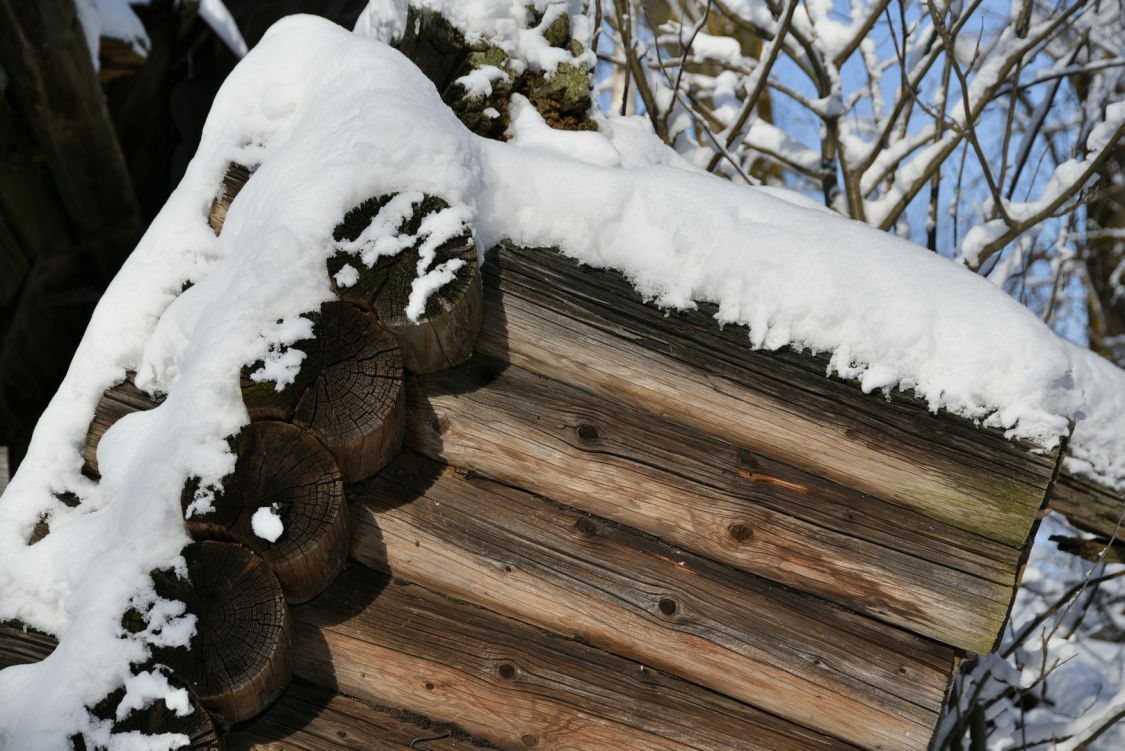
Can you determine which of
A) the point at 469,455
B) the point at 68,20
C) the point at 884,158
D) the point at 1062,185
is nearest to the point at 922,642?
the point at 469,455

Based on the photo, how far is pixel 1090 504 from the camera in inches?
107

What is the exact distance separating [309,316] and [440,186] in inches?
15.4

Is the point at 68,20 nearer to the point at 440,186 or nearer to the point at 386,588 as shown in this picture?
the point at 440,186

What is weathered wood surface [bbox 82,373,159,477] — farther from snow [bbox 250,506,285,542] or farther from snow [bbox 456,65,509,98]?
snow [bbox 456,65,509,98]

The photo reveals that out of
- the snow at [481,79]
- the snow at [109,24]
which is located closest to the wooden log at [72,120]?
the snow at [109,24]

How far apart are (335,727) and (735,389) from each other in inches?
45.4

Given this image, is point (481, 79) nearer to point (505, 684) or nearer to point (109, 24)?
point (505, 684)

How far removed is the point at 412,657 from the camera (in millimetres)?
2082

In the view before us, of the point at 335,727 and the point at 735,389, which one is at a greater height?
the point at 735,389

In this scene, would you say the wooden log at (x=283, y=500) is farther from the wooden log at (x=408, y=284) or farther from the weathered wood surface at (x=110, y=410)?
the weathered wood surface at (x=110, y=410)

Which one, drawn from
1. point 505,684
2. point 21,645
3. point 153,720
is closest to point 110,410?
point 21,645

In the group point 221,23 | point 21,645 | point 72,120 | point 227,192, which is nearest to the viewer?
point 21,645

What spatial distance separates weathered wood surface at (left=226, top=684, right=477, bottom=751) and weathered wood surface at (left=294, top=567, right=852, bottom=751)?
27 mm

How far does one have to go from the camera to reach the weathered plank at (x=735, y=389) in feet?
6.91
